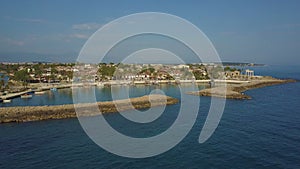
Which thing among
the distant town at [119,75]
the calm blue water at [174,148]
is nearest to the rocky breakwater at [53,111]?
the calm blue water at [174,148]

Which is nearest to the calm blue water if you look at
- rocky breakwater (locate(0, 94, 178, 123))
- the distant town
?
rocky breakwater (locate(0, 94, 178, 123))

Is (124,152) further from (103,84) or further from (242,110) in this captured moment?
(103,84)

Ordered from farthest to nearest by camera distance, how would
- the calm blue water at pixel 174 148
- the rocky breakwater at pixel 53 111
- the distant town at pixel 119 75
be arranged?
the distant town at pixel 119 75 → the rocky breakwater at pixel 53 111 → the calm blue water at pixel 174 148

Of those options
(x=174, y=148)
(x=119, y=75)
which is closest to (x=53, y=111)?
(x=174, y=148)

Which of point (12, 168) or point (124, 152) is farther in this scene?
point (124, 152)

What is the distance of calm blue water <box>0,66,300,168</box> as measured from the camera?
32.0 feet

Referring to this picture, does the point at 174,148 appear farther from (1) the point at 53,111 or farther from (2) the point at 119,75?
(2) the point at 119,75

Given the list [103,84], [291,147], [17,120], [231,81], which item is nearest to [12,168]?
[17,120]

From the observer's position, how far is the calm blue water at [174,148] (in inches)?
384

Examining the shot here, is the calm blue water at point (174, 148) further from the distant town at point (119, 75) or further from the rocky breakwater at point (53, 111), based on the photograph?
the distant town at point (119, 75)

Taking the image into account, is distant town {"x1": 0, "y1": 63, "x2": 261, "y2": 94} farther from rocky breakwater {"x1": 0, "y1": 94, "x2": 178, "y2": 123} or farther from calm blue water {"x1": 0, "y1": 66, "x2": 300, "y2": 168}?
calm blue water {"x1": 0, "y1": 66, "x2": 300, "y2": 168}

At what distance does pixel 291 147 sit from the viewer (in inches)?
452

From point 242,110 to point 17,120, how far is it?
1687cm

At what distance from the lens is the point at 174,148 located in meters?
11.5
